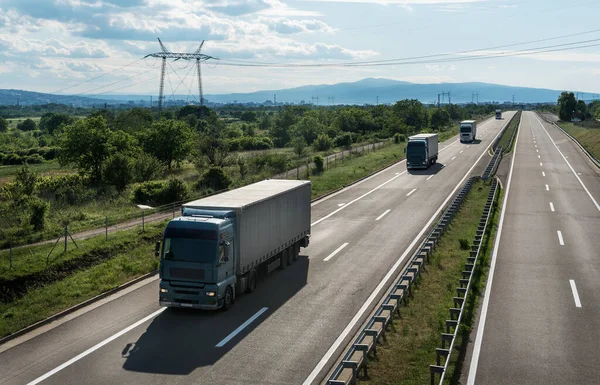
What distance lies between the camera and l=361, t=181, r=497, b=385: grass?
1491cm

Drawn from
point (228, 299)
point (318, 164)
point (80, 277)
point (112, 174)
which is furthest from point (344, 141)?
point (228, 299)

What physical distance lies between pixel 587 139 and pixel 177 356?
305 feet

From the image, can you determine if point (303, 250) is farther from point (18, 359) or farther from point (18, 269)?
point (18, 359)

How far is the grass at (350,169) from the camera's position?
52.0 meters

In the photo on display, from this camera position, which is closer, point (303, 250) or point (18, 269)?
point (18, 269)

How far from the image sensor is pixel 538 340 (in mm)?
17250

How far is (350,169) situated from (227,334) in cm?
4570

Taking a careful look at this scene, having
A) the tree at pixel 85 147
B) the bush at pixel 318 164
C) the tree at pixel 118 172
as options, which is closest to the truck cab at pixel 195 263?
the tree at pixel 118 172

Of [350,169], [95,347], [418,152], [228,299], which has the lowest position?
[95,347]

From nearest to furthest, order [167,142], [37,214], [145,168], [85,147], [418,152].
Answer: [37,214]
[145,168]
[85,147]
[418,152]
[167,142]

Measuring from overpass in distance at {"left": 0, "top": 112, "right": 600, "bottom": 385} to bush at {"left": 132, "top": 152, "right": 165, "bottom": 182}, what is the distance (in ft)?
79.5

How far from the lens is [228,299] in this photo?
66.6 feet

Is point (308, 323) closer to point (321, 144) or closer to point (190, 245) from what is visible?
point (190, 245)

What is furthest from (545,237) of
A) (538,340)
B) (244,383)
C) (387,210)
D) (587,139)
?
(587,139)
